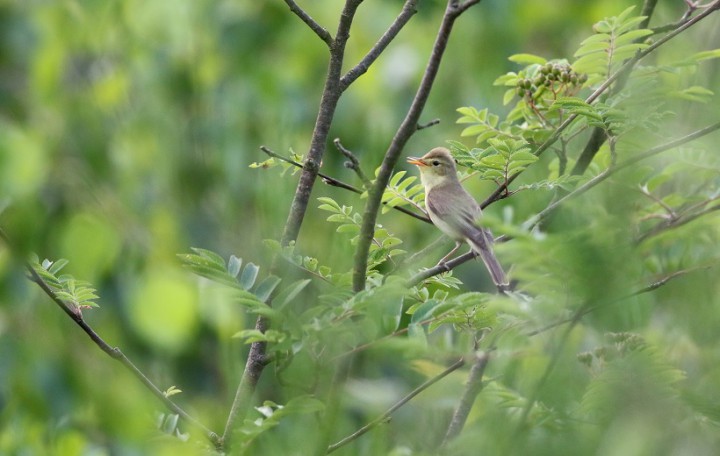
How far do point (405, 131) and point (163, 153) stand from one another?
174 centimetres

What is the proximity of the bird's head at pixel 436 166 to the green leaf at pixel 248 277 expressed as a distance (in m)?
2.05

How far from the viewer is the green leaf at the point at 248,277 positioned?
1562 mm

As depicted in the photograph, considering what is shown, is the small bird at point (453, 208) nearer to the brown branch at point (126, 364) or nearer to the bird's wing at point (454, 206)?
the bird's wing at point (454, 206)

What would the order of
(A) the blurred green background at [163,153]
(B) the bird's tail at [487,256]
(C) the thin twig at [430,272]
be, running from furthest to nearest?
(B) the bird's tail at [487,256]
(C) the thin twig at [430,272]
(A) the blurred green background at [163,153]

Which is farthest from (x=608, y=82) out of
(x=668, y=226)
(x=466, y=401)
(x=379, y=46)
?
(x=668, y=226)

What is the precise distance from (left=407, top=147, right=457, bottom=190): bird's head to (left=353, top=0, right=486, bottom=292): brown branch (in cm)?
Result: 211

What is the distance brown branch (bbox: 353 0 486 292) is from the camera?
1.43 m

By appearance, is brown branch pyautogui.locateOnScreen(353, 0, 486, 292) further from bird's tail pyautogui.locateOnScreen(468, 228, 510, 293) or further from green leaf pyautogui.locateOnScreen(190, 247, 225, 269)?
bird's tail pyautogui.locateOnScreen(468, 228, 510, 293)

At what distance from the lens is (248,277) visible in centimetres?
159

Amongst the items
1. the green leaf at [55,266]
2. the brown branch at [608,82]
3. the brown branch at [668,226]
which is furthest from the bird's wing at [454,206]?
the green leaf at [55,266]

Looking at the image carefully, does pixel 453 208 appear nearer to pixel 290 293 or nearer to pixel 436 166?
pixel 436 166

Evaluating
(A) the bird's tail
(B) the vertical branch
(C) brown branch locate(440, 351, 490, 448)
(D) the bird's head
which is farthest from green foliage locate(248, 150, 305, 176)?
(D) the bird's head

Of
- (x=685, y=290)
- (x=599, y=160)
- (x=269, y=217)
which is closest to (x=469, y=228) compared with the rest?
(x=599, y=160)

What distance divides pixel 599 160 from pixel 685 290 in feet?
5.87
